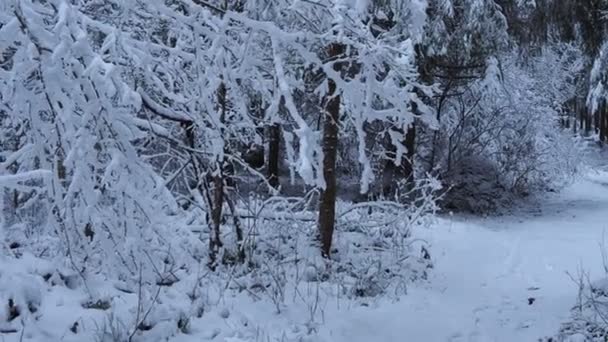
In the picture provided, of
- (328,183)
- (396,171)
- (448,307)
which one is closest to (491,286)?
(448,307)

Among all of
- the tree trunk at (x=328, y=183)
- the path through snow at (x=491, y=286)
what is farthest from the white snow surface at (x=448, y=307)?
the tree trunk at (x=328, y=183)

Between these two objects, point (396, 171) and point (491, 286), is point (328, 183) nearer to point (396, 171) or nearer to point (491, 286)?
point (491, 286)

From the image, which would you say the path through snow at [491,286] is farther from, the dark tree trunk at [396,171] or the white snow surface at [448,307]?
the dark tree trunk at [396,171]

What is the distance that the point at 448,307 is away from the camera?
639 centimetres

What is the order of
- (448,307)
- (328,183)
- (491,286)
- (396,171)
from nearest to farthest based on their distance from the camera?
(448,307) < (491,286) < (328,183) < (396,171)

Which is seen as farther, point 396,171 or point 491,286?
point 396,171

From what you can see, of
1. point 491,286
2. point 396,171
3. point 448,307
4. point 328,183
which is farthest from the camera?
point 396,171

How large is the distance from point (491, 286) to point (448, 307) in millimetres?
1160

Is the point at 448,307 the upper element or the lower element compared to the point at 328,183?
lower

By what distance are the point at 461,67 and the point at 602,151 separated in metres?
27.2

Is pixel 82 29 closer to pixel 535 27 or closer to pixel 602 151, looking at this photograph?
pixel 535 27

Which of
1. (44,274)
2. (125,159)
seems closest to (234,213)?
(44,274)

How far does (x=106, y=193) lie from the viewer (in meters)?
3.07

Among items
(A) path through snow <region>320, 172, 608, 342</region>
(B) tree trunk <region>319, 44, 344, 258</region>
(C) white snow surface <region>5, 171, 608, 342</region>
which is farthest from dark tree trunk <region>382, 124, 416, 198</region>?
(B) tree trunk <region>319, 44, 344, 258</region>
